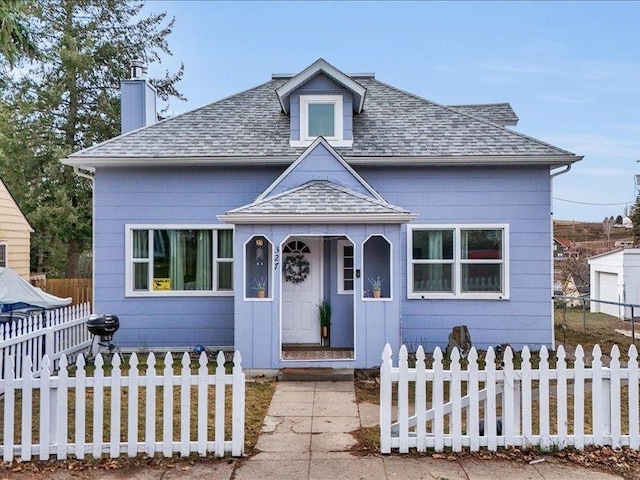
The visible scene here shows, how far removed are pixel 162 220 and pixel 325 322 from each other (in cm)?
434

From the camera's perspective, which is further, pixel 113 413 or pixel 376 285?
pixel 376 285

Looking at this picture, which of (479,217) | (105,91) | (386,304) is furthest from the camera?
(105,91)

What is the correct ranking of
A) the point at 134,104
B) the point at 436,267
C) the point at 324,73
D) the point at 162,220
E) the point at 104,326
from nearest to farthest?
1. the point at 104,326
2. the point at 436,267
3. the point at 162,220
4. the point at 324,73
5. the point at 134,104

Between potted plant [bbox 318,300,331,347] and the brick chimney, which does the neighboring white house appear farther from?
the brick chimney

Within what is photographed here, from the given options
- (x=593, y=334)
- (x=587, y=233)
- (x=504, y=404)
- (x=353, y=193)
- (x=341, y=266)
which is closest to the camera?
(x=504, y=404)

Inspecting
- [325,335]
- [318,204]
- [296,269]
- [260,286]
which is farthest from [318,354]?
[318,204]

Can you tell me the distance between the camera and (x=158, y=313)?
1061 centimetres

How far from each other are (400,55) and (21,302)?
57.9 ft

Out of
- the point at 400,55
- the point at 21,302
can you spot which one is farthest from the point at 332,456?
the point at 400,55

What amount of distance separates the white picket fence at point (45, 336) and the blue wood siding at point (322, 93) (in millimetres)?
6101

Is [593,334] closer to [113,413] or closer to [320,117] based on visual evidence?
[320,117]

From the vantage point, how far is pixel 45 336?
27.5 ft

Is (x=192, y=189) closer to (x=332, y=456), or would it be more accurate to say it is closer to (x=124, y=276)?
(x=124, y=276)

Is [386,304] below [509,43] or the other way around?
below
